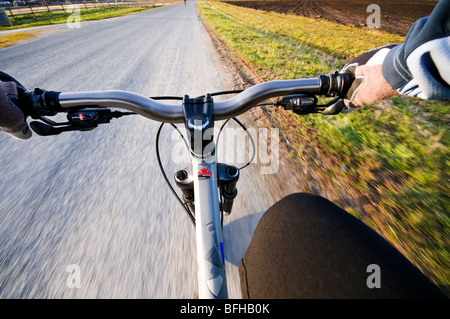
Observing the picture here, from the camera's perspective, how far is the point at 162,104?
91 centimetres

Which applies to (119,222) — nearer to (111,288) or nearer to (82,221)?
(82,221)

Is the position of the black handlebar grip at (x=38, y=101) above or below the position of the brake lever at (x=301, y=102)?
above

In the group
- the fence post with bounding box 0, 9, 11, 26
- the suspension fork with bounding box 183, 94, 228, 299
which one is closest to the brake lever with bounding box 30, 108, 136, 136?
the suspension fork with bounding box 183, 94, 228, 299

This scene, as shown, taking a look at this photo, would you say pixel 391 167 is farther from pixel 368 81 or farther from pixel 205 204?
pixel 205 204

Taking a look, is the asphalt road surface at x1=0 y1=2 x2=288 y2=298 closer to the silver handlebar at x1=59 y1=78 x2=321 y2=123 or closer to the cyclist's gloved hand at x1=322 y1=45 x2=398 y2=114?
the silver handlebar at x1=59 y1=78 x2=321 y2=123

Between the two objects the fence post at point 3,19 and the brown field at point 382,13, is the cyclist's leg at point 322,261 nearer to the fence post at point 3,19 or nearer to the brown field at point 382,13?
the brown field at point 382,13

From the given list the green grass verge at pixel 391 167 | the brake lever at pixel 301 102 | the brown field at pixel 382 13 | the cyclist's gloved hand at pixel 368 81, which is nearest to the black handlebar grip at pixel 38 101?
the brake lever at pixel 301 102

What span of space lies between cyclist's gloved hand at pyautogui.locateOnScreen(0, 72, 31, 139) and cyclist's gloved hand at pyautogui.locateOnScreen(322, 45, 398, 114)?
1455 millimetres

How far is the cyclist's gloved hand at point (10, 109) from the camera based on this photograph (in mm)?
751

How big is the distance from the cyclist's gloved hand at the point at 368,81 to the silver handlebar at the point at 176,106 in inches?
6.2

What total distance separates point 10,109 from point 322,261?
1362 mm

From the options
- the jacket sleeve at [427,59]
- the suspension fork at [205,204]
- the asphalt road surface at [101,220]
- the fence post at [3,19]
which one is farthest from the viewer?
the fence post at [3,19]

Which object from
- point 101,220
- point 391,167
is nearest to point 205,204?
point 101,220
